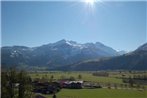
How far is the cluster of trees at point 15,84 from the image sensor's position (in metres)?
30.9

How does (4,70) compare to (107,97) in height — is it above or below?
above

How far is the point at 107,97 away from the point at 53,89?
14.4 metres

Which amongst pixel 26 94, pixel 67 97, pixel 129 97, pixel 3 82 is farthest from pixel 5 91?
pixel 129 97

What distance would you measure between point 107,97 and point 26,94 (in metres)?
26.4

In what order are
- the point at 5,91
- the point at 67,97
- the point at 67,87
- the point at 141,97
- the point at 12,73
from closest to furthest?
1. the point at 5,91
2. the point at 12,73
3. the point at 67,97
4. the point at 141,97
5. the point at 67,87

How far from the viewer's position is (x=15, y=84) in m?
33.7

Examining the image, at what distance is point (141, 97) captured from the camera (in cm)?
5800

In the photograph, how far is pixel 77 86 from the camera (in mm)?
81188

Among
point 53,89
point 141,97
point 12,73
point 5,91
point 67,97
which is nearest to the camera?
Result: point 5,91

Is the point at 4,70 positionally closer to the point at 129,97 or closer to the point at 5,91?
the point at 5,91

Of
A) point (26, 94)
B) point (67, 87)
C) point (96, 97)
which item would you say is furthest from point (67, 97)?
point (67, 87)

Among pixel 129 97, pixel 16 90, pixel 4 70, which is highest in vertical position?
pixel 4 70

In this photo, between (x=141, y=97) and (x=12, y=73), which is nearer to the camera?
(x=12, y=73)

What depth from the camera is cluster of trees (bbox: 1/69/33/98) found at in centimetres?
3089
